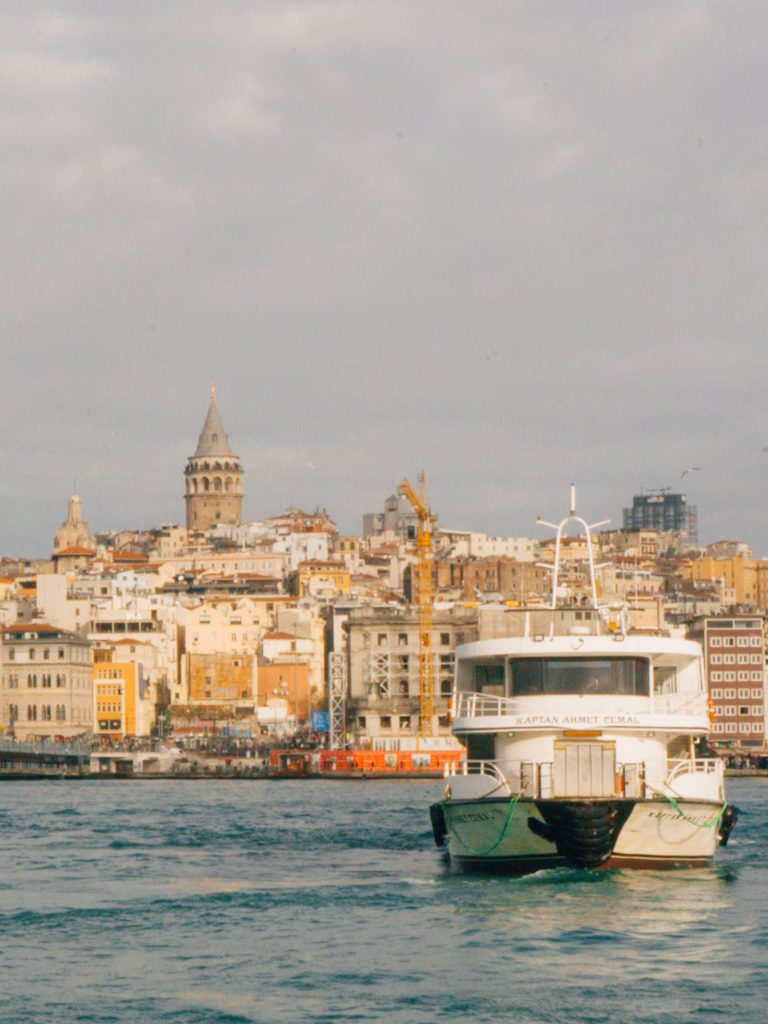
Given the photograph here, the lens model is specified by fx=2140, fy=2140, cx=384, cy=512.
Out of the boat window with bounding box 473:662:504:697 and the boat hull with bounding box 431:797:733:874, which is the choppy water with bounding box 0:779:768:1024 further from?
the boat window with bounding box 473:662:504:697

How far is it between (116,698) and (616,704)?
10522cm

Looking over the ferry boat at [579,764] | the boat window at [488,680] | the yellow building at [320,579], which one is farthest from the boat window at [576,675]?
the yellow building at [320,579]

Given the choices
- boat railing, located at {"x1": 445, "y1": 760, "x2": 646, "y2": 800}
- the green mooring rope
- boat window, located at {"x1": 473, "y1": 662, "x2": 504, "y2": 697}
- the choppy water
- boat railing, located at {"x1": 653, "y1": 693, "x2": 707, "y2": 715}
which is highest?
boat window, located at {"x1": 473, "y1": 662, "x2": 504, "y2": 697}

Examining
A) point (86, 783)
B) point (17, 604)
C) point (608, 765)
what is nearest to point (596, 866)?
point (608, 765)

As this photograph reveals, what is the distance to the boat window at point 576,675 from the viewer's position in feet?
115

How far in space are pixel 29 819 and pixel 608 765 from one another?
99.4 ft

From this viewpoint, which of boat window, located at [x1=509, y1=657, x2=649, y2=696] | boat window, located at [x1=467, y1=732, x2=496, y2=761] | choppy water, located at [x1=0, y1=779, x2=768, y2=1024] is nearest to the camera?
choppy water, located at [x1=0, y1=779, x2=768, y2=1024]

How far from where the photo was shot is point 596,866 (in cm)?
3319

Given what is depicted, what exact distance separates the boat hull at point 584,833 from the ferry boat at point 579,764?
0.02 meters

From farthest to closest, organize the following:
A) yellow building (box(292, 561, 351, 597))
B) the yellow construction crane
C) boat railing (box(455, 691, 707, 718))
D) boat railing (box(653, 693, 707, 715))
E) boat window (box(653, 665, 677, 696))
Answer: yellow building (box(292, 561, 351, 597)) → the yellow construction crane → boat window (box(653, 665, 677, 696)) → boat railing (box(653, 693, 707, 715)) → boat railing (box(455, 691, 707, 718))

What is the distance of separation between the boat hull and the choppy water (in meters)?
0.38

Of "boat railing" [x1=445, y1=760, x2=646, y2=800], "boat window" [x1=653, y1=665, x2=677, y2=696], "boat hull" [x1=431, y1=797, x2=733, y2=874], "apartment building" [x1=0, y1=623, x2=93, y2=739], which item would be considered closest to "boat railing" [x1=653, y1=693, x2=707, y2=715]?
"boat window" [x1=653, y1=665, x2=677, y2=696]

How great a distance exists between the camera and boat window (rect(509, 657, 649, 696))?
35188 mm

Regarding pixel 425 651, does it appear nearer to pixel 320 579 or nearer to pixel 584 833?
pixel 320 579
